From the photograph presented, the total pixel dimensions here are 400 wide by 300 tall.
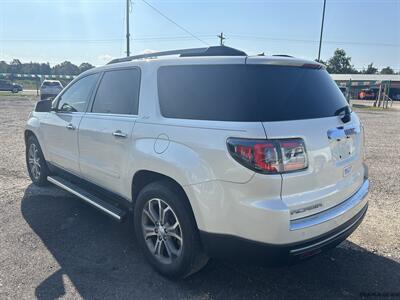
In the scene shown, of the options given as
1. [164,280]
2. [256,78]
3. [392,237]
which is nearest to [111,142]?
[164,280]

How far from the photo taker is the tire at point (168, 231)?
2701 millimetres

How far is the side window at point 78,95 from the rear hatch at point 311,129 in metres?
2.36

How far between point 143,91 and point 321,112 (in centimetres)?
161

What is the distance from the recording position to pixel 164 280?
9.82 ft

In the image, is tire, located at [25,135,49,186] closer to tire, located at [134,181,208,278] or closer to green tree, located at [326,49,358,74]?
tire, located at [134,181,208,278]

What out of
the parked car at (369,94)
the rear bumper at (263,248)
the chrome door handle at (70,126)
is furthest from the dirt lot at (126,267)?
the parked car at (369,94)

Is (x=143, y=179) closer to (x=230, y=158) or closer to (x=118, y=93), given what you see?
(x=118, y=93)

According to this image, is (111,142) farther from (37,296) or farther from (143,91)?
(37,296)

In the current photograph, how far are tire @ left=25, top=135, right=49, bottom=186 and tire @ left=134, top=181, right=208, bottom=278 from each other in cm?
272

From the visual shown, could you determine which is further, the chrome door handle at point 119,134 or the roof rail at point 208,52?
the chrome door handle at point 119,134

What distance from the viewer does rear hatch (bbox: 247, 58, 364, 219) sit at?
2.36m

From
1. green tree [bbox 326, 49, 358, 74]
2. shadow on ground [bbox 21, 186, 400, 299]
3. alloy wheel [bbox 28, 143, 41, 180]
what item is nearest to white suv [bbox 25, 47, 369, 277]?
shadow on ground [bbox 21, 186, 400, 299]

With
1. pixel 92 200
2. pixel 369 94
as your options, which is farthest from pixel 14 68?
pixel 92 200

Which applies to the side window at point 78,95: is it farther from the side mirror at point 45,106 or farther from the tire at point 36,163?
the tire at point 36,163
